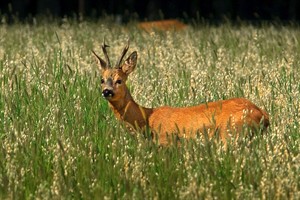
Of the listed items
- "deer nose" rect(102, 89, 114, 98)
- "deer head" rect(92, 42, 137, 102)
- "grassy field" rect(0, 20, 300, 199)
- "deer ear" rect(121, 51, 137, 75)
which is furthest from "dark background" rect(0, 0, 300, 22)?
"deer nose" rect(102, 89, 114, 98)

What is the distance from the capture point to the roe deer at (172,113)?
7465mm

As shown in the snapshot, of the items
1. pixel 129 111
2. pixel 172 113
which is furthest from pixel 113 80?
pixel 172 113

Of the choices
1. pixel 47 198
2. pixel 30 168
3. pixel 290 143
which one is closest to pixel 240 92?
pixel 290 143

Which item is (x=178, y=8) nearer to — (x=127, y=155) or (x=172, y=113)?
(x=172, y=113)

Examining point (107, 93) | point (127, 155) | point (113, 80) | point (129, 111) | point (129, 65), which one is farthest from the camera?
point (129, 65)

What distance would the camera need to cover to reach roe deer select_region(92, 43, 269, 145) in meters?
7.46

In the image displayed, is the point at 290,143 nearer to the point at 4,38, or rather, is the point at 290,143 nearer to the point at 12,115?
the point at 12,115

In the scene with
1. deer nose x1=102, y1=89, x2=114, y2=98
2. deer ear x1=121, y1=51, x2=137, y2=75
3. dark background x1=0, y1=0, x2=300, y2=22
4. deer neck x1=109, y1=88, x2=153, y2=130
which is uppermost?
deer ear x1=121, y1=51, x2=137, y2=75

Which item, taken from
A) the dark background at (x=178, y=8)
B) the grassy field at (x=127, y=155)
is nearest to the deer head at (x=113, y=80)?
the grassy field at (x=127, y=155)

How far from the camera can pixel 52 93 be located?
861 cm

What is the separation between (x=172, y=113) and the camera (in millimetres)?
7887

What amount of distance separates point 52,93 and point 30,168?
8.09 feet

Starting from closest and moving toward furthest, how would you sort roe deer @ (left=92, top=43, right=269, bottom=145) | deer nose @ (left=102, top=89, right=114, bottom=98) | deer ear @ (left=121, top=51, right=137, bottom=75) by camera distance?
roe deer @ (left=92, top=43, right=269, bottom=145) < deer nose @ (left=102, top=89, right=114, bottom=98) < deer ear @ (left=121, top=51, right=137, bottom=75)

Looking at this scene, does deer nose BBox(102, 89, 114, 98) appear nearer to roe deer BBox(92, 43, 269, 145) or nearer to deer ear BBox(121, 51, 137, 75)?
roe deer BBox(92, 43, 269, 145)
